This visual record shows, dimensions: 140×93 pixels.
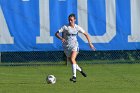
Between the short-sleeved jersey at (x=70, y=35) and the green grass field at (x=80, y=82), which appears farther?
the short-sleeved jersey at (x=70, y=35)

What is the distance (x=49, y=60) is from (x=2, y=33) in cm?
286

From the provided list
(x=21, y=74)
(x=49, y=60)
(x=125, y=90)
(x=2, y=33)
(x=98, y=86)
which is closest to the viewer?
(x=125, y=90)

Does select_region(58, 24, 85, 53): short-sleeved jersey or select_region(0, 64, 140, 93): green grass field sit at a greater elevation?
select_region(58, 24, 85, 53): short-sleeved jersey

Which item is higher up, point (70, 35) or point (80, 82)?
point (70, 35)

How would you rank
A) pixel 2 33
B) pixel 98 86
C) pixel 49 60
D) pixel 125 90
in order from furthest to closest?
pixel 49 60
pixel 2 33
pixel 98 86
pixel 125 90

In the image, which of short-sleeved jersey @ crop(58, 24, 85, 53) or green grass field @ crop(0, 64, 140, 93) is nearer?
green grass field @ crop(0, 64, 140, 93)

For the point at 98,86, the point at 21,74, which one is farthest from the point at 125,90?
the point at 21,74

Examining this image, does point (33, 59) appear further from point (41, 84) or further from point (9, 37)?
point (41, 84)

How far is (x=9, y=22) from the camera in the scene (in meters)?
24.6

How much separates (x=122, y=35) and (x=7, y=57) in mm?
5315

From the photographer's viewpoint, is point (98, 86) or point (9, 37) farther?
point (9, 37)

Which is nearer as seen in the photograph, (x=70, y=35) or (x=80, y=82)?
(x=80, y=82)

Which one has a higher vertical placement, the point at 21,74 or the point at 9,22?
the point at 9,22

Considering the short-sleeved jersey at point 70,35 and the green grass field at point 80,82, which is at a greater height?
the short-sleeved jersey at point 70,35
